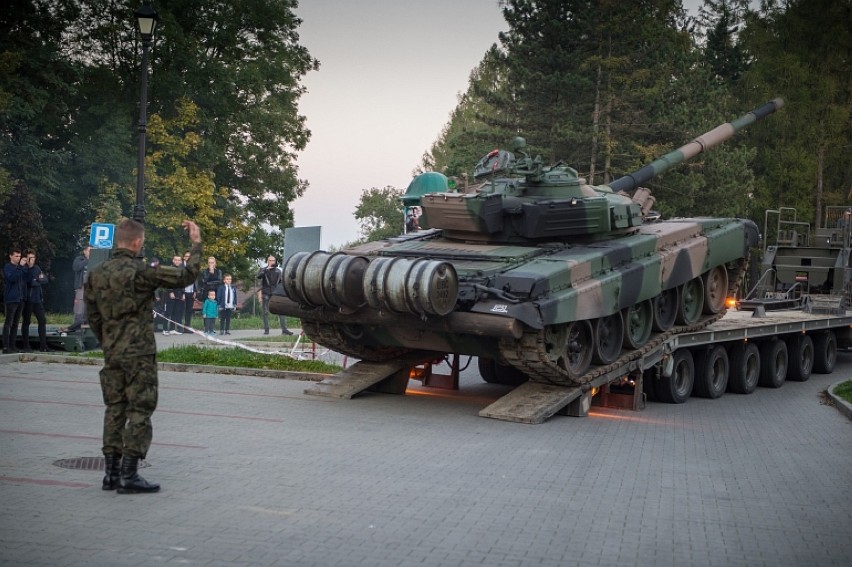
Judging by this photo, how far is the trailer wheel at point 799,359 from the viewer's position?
21.0 m

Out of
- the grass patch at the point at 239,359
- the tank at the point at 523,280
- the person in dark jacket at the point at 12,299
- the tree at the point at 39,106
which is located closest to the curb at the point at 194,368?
the grass patch at the point at 239,359

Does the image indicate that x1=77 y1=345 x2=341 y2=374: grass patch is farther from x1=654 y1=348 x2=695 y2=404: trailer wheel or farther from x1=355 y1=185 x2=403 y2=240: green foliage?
x1=355 y1=185 x2=403 y2=240: green foliage

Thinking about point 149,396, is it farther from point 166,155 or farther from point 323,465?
point 166,155

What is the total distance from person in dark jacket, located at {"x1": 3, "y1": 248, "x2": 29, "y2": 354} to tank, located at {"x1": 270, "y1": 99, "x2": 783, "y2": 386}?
6.39m

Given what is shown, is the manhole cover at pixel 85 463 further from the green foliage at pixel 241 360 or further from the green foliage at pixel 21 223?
the green foliage at pixel 21 223

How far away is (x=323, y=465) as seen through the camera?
1063cm

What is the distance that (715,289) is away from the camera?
18.9m

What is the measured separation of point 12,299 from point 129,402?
11994 millimetres

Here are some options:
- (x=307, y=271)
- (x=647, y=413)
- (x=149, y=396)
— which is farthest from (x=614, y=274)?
(x=149, y=396)

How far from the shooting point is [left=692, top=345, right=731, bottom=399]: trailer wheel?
Result: 17.9 meters

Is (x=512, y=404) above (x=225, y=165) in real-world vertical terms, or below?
below

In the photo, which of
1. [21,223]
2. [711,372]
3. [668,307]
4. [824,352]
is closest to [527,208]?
[668,307]

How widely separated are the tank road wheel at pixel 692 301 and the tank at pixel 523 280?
0.9 inches

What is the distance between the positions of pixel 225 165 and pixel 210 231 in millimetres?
4662
